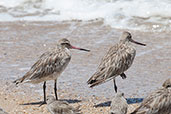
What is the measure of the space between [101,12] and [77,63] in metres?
5.30

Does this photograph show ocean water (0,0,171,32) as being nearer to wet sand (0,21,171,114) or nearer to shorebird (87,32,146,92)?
wet sand (0,21,171,114)

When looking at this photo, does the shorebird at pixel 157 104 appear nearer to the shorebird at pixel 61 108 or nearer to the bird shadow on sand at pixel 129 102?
the shorebird at pixel 61 108

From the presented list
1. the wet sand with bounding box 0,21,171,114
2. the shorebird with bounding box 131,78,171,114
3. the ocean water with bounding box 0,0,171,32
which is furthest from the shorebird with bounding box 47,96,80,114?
the ocean water with bounding box 0,0,171,32

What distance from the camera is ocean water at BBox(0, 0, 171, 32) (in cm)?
1366

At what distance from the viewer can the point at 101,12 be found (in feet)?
49.5

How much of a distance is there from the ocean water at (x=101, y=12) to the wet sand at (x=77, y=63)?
2.17 feet

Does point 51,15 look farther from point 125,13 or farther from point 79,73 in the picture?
point 79,73

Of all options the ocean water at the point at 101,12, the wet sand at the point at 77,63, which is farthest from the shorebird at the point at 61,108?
the ocean water at the point at 101,12

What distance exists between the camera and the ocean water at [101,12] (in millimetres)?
13664

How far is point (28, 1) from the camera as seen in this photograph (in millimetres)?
17516

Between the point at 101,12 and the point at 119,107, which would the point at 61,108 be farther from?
the point at 101,12

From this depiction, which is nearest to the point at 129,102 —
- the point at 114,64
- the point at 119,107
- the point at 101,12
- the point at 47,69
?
the point at 114,64

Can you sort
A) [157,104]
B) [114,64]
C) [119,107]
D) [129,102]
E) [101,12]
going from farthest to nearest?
[101,12] → [114,64] → [129,102] → [119,107] → [157,104]

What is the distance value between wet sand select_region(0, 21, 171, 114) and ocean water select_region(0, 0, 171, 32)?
0.66 metres
